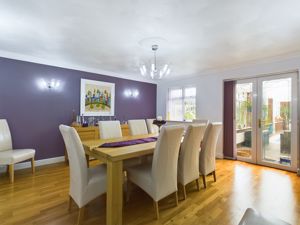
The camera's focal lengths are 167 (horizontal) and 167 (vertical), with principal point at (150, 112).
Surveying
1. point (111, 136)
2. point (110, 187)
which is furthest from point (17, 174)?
point (110, 187)

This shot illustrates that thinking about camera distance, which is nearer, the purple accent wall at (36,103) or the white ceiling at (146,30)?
the white ceiling at (146,30)

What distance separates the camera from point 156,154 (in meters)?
1.86

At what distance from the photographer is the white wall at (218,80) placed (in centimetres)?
347

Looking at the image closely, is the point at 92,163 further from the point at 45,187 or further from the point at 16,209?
the point at 16,209

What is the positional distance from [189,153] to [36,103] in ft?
11.1

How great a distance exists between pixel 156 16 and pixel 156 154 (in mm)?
1641

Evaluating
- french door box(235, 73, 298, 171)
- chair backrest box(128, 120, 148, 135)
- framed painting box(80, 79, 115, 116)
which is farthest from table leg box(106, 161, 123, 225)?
french door box(235, 73, 298, 171)

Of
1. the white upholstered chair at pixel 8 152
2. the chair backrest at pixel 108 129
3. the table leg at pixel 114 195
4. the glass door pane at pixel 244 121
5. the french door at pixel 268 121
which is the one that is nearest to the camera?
the table leg at pixel 114 195

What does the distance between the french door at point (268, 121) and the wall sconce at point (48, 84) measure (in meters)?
4.44

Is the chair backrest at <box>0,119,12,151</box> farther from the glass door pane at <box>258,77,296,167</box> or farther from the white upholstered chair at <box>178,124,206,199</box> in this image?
the glass door pane at <box>258,77,296,167</box>

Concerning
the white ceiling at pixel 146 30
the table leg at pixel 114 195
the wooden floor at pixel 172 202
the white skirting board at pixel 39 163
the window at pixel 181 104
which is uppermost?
the white ceiling at pixel 146 30

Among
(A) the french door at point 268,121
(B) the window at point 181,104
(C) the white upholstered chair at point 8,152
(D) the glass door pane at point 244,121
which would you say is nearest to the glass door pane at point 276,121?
(A) the french door at point 268,121

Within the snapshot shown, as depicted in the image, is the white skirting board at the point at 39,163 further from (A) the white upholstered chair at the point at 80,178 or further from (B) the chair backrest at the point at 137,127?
(A) the white upholstered chair at the point at 80,178

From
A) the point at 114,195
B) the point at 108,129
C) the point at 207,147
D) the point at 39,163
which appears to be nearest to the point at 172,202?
the point at 114,195
